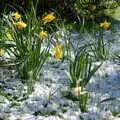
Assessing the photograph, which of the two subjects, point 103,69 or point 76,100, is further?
point 103,69

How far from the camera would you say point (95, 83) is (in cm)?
428

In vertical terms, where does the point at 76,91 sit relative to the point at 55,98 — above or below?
above

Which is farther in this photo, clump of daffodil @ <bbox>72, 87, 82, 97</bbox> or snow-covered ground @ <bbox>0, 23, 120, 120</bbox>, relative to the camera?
snow-covered ground @ <bbox>0, 23, 120, 120</bbox>

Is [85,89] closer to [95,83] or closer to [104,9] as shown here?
[95,83]

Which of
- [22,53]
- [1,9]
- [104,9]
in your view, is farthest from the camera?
[104,9]

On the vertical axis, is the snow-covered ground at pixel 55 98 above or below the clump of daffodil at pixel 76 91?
below

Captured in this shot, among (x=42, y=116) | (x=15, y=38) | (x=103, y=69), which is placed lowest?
(x=42, y=116)

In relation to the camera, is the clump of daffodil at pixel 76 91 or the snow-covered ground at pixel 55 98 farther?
the snow-covered ground at pixel 55 98

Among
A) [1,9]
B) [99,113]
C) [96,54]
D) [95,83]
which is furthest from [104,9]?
[99,113]

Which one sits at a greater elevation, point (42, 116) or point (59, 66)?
point (59, 66)

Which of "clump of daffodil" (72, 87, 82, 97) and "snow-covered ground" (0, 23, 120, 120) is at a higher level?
"clump of daffodil" (72, 87, 82, 97)

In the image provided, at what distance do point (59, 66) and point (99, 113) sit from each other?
1087mm

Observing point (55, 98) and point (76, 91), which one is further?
point (55, 98)

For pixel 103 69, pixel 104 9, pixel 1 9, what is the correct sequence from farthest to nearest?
pixel 104 9 < pixel 1 9 < pixel 103 69
